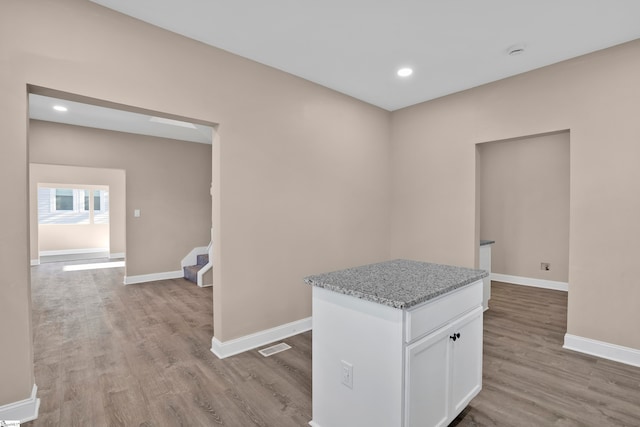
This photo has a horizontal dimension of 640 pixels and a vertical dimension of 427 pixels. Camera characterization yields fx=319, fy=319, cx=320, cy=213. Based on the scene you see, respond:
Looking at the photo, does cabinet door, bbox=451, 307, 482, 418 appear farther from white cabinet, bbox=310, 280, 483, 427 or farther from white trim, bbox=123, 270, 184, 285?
white trim, bbox=123, 270, 184, 285

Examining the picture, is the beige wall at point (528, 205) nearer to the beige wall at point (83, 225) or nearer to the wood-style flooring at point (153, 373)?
the wood-style flooring at point (153, 373)

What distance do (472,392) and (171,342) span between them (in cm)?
275

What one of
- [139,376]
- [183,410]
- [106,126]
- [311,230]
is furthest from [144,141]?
[183,410]

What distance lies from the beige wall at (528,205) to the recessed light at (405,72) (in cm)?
260

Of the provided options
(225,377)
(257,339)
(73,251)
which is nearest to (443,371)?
(225,377)

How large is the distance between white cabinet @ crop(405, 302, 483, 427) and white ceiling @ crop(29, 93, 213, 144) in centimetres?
348

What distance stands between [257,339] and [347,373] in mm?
1675

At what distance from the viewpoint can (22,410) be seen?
2.01 meters

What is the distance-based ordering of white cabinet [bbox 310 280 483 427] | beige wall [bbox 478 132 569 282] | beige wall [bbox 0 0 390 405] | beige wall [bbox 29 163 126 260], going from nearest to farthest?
white cabinet [bbox 310 280 483 427]
beige wall [bbox 0 0 390 405]
beige wall [bbox 478 132 569 282]
beige wall [bbox 29 163 126 260]

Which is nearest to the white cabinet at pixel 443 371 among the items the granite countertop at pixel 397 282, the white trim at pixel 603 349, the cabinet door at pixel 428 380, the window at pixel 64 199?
the cabinet door at pixel 428 380

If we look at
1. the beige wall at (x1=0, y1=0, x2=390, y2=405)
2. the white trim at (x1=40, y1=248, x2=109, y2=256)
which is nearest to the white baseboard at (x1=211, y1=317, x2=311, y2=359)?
the beige wall at (x1=0, y1=0, x2=390, y2=405)

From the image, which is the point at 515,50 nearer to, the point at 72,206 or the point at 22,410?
the point at 22,410

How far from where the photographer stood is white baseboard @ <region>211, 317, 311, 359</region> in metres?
2.95

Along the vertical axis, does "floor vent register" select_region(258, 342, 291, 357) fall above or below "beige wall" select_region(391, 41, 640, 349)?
below
